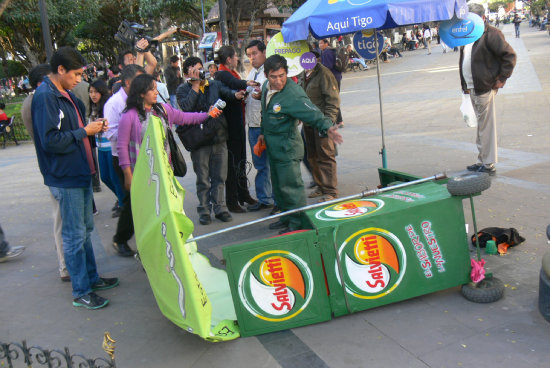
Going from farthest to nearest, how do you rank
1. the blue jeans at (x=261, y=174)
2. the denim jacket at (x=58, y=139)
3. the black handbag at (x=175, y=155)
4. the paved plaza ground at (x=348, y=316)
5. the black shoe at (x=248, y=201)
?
the black shoe at (x=248, y=201) → the blue jeans at (x=261, y=174) → the black handbag at (x=175, y=155) → the denim jacket at (x=58, y=139) → the paved plaza ground at (x=348, y=316)

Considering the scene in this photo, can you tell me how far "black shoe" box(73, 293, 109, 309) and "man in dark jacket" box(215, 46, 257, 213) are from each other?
2561 millimetres

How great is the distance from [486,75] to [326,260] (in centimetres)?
440

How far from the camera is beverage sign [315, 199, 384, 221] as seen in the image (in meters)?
3.65

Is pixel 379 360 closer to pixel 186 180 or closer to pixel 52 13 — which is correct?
pixel 186 180

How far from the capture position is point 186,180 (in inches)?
335

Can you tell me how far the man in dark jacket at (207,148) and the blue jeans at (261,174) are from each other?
514mm

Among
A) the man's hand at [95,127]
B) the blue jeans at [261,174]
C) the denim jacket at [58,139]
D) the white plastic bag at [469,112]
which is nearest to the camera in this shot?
the denim jacket at [58,139]

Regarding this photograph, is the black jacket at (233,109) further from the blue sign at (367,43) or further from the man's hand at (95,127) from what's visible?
the man's hand at (95,127)

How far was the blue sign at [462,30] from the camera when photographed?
5.55 m

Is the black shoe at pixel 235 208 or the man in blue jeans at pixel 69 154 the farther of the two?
the black shoe at pixel 235 208

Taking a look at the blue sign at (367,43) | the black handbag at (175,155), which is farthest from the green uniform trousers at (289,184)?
the blue sign at (367,43)

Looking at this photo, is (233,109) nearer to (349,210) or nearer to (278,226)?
(278,226)

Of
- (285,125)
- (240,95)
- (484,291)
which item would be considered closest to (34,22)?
(240,95)

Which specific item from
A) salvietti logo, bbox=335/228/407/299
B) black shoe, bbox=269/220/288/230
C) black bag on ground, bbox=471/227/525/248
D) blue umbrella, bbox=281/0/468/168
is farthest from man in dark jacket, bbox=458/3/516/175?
salvietti logo, bbox=335/228/407/299
